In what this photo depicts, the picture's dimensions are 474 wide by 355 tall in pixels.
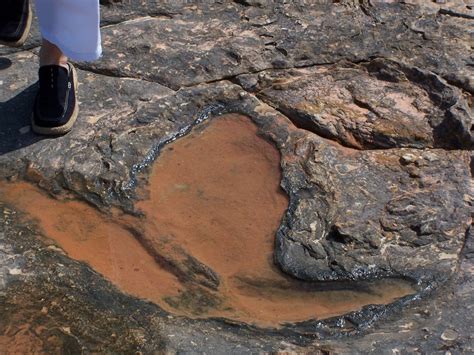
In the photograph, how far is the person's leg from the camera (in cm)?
253

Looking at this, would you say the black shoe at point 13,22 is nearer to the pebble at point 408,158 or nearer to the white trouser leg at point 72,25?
the white trouser leg at point 72,25

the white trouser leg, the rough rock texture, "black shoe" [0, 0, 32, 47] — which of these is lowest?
the rough rock texture

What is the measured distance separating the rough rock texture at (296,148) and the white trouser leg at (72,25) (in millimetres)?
337

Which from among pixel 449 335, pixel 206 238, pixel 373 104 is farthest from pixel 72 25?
pixel 449 335

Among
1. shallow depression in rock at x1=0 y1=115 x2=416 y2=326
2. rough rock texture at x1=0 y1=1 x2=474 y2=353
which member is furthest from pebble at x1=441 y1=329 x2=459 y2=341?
shallow depression in rock at x1=0 y1=115 x2=416 y2=326

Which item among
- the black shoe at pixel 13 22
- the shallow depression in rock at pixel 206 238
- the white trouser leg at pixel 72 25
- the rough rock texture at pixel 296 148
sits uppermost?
the white trouser leg at pixel 72 25

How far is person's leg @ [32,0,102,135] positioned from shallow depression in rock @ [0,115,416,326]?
11.8 inches

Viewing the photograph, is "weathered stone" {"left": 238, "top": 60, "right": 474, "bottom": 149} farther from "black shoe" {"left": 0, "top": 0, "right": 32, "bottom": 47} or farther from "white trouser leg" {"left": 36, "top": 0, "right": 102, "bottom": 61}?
"black shoe" {"left": 0, "top": 0, "right": 32, "bottom": 47}

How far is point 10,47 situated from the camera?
10.5 ft

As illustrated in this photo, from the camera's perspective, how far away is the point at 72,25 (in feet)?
8.35

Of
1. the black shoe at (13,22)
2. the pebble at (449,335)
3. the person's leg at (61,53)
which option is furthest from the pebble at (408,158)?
the black shoe at (13,22)

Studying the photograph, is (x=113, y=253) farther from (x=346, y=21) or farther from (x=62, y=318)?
(x=346, y=21)

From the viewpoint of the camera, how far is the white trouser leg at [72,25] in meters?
2.51

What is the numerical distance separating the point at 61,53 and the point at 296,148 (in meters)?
0.88
